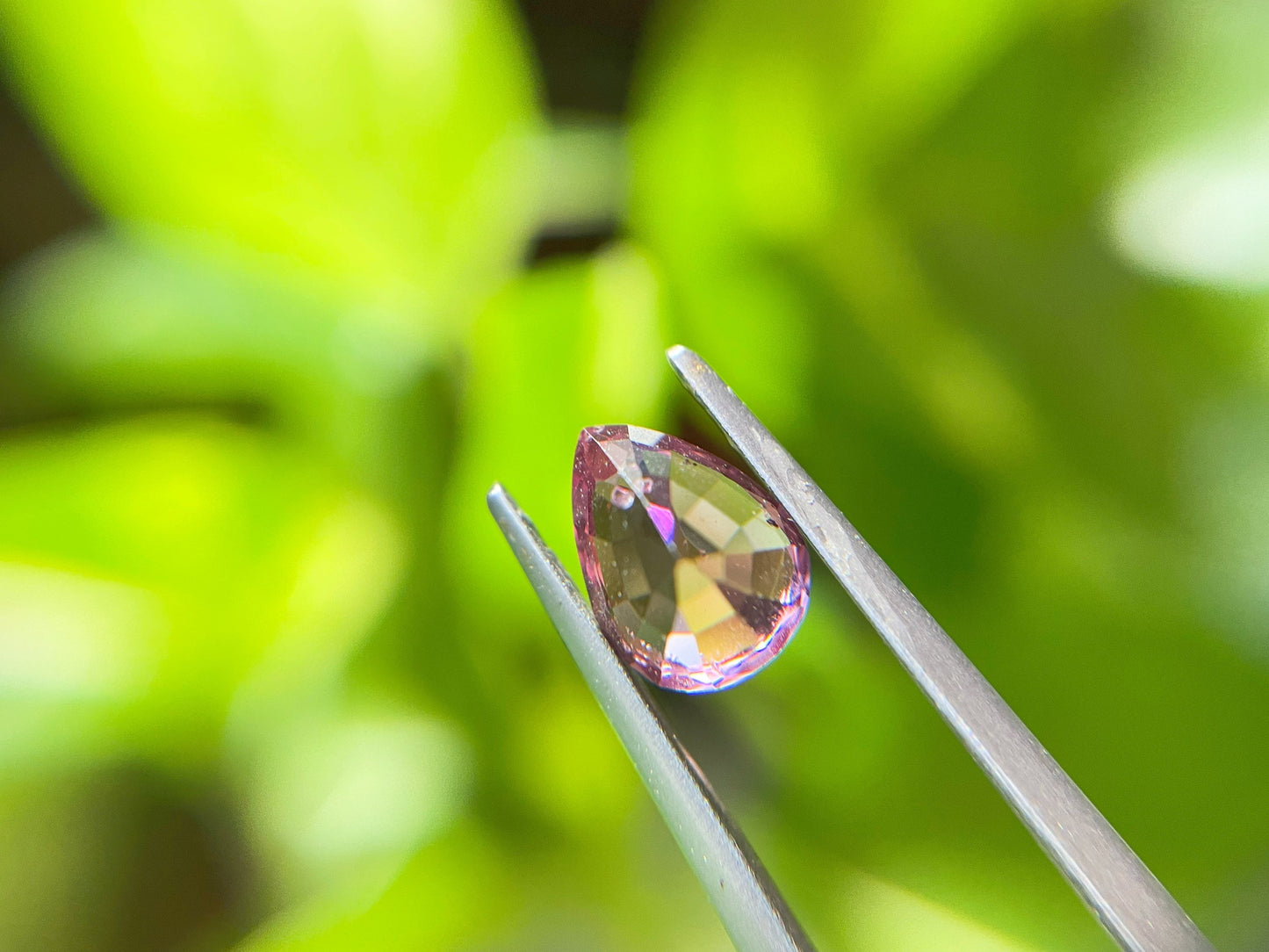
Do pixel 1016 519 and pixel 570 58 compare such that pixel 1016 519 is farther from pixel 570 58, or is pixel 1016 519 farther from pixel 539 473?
pixel 570 58

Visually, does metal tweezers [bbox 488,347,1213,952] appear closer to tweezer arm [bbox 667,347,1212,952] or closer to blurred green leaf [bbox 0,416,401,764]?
tweezer arm [bbox 667,347,1212,952]

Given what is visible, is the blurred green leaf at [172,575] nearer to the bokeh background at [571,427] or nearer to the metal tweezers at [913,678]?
the bokeh background at [571,427]

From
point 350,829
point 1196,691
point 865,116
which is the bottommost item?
point 1196,691

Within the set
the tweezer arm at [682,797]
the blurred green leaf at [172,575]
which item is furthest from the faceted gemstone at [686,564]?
the blurred green leaf at [172,575]

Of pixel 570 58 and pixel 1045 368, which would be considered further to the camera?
pixel 570 58

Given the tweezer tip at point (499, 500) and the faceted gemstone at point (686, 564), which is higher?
the tweezer tip at point (499, 500)

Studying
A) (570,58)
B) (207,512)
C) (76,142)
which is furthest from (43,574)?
(570,58)

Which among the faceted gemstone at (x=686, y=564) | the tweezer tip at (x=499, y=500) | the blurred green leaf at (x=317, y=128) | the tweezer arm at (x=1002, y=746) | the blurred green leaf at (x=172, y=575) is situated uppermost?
the blurred green leaf at (x=317, y=128)

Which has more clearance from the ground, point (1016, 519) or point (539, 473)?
point (539, 473)
